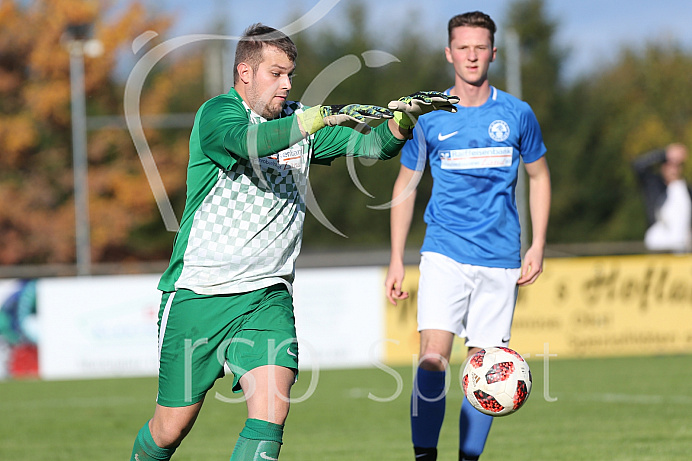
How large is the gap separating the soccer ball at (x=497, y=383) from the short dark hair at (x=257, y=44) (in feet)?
6.76

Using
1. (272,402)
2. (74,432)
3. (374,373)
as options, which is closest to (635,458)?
(272,402)

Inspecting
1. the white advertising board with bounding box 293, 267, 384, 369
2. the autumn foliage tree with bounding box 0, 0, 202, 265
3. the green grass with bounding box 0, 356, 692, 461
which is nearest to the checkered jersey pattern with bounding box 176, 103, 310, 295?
the green grass with bounding box 0, 356, 692, 461

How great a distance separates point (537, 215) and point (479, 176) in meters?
0.50

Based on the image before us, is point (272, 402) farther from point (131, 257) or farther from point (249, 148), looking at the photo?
point (131, 257)

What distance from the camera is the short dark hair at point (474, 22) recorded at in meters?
5.80

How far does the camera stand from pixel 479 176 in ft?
19.1

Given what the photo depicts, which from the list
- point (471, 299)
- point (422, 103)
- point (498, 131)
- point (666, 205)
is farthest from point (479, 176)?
point (666, 205)

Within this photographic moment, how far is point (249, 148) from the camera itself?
13.0ft

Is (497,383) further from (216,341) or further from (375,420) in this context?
(375,420)

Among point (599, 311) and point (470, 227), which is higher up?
point (470, 227)

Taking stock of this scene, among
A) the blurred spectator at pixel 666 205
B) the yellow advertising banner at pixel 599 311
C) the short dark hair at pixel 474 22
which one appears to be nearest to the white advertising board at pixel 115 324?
the yellow advertising banner at pixel 599 311

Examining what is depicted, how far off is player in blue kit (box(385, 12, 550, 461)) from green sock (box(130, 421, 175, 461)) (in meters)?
1.69

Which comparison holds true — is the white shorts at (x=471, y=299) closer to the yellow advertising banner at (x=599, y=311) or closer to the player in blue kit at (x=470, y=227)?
the player in blue kit at (x=470, y=227)

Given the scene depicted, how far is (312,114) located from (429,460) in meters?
2.57
